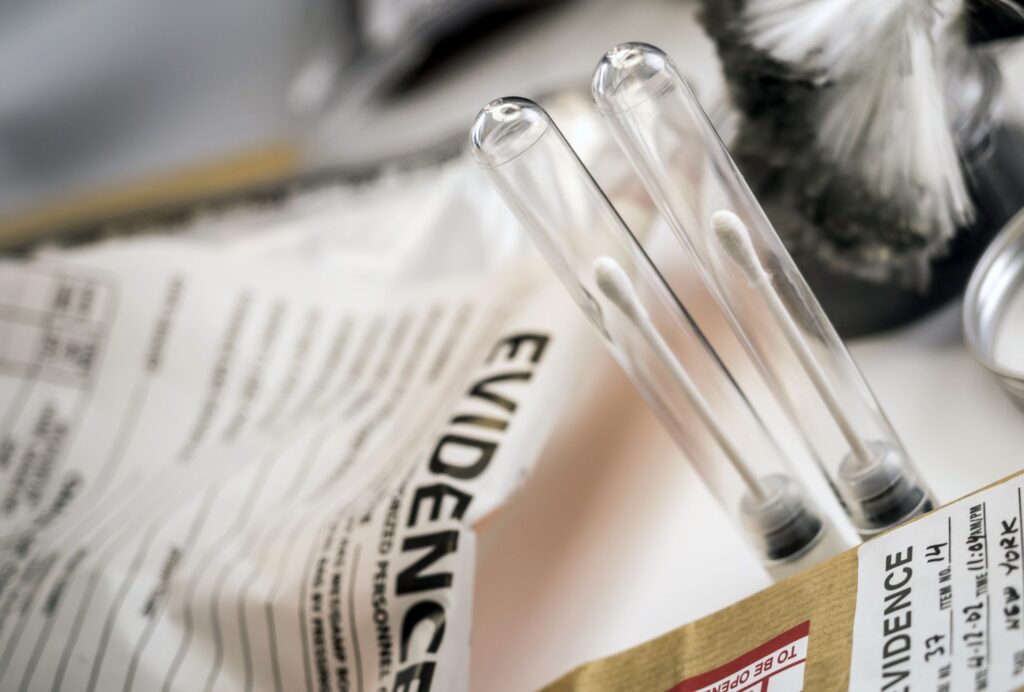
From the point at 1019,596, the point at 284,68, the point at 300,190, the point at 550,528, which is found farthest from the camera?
the point at 284,68

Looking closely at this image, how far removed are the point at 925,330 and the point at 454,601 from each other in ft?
0.52

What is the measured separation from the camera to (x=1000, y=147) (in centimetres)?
25

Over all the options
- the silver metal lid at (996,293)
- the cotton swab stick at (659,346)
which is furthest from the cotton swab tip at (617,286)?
the silver metal lid at (996,293)

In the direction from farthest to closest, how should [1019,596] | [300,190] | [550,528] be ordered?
[300,190] < [550,528] < [1019,596]

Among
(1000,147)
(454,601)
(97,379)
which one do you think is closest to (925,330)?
(1000,147)

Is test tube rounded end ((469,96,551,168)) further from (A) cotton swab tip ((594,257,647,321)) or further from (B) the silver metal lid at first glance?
(B) the silver metal lid

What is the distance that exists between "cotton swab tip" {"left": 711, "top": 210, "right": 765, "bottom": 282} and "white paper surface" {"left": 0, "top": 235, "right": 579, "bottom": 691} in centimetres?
10

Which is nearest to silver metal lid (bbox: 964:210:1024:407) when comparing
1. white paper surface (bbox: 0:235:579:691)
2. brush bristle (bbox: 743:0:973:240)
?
brush bristle (bbox: 743:0:973:240)

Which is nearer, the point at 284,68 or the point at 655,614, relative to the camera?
the point at 655,614

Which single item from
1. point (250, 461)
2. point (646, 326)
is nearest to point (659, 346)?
point (646, 326)

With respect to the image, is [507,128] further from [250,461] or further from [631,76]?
[250,461]

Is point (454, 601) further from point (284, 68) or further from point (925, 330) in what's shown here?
point (284, 68)

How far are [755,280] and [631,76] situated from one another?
0.05 m

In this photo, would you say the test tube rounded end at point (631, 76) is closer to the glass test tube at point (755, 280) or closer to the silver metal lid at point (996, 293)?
the glass test tube at point (755, 280)
